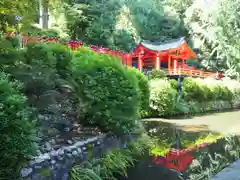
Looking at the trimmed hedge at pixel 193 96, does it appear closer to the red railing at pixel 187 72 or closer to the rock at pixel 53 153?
the red railing at pixel 187 72

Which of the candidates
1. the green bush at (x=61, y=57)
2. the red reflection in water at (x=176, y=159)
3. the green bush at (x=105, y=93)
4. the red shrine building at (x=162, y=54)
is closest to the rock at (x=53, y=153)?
the green bush at (x=105, y=93)

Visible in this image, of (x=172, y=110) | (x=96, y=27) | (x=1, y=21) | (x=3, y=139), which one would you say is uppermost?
(x=96, y=27)

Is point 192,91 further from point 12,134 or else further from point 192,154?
point 12,134

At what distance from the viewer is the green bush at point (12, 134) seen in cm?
367

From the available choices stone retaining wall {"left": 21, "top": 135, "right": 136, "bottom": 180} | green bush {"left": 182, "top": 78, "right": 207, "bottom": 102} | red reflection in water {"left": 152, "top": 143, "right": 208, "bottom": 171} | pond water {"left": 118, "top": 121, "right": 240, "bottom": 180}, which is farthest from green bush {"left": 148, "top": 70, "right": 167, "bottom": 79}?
stone retaining wall {"left": 21, "top": 135, "right": 136, "bottom": 180}

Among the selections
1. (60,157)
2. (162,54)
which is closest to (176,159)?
(60,157)

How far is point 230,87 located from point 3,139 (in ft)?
84.0

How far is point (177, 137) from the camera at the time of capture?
433 inches

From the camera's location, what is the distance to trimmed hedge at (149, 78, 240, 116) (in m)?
17.2

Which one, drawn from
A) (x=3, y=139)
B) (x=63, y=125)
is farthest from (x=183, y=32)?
(x=3, y=139)

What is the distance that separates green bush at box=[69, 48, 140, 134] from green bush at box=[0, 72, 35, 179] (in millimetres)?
3096

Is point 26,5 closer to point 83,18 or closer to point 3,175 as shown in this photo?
point 3,175

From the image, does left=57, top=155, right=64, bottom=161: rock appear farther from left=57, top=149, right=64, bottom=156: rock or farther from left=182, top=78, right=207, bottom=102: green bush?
left=182, top=78, right=207, bottom=102: green bush

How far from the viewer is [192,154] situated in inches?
333
